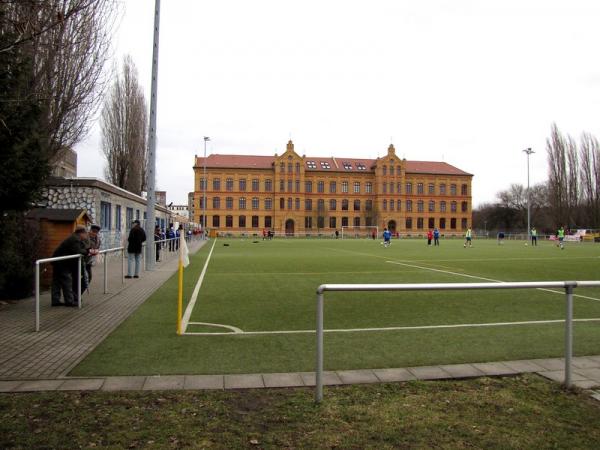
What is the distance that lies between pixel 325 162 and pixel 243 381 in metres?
100.0

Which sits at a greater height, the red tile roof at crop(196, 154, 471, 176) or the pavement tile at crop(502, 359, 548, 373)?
the red tile roof at crop(196, 154, 471, 176)

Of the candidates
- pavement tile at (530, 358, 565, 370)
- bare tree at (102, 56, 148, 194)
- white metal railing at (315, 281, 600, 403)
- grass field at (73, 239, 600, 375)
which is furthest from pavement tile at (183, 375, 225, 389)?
bare tree at (102, 56, 148, 194)

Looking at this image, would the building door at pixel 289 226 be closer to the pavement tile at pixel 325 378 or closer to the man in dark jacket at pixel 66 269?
the man in dark jacket at pixel 66 269

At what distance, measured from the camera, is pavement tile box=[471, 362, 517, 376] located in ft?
18.2

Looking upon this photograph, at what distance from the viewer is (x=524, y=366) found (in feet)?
19.1

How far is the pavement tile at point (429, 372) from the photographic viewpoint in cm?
536

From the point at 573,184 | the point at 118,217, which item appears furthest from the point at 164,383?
the point at 573,184

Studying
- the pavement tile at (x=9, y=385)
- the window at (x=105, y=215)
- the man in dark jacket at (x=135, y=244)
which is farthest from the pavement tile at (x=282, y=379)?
the window at (x=105, y=215)

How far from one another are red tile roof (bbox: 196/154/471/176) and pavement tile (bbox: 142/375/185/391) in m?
93.1

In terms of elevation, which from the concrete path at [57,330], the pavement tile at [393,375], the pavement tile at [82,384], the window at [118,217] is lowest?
the concrete path at [57,330]

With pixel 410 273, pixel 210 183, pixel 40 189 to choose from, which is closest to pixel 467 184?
pixel 210 183

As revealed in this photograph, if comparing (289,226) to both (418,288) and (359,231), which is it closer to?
(359,231)

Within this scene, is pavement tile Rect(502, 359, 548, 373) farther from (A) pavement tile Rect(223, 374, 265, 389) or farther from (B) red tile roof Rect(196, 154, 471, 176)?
(B) red tile roof Rect(196, 154, 471, 176)

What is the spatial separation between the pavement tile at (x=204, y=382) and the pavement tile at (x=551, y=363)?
3.77m
